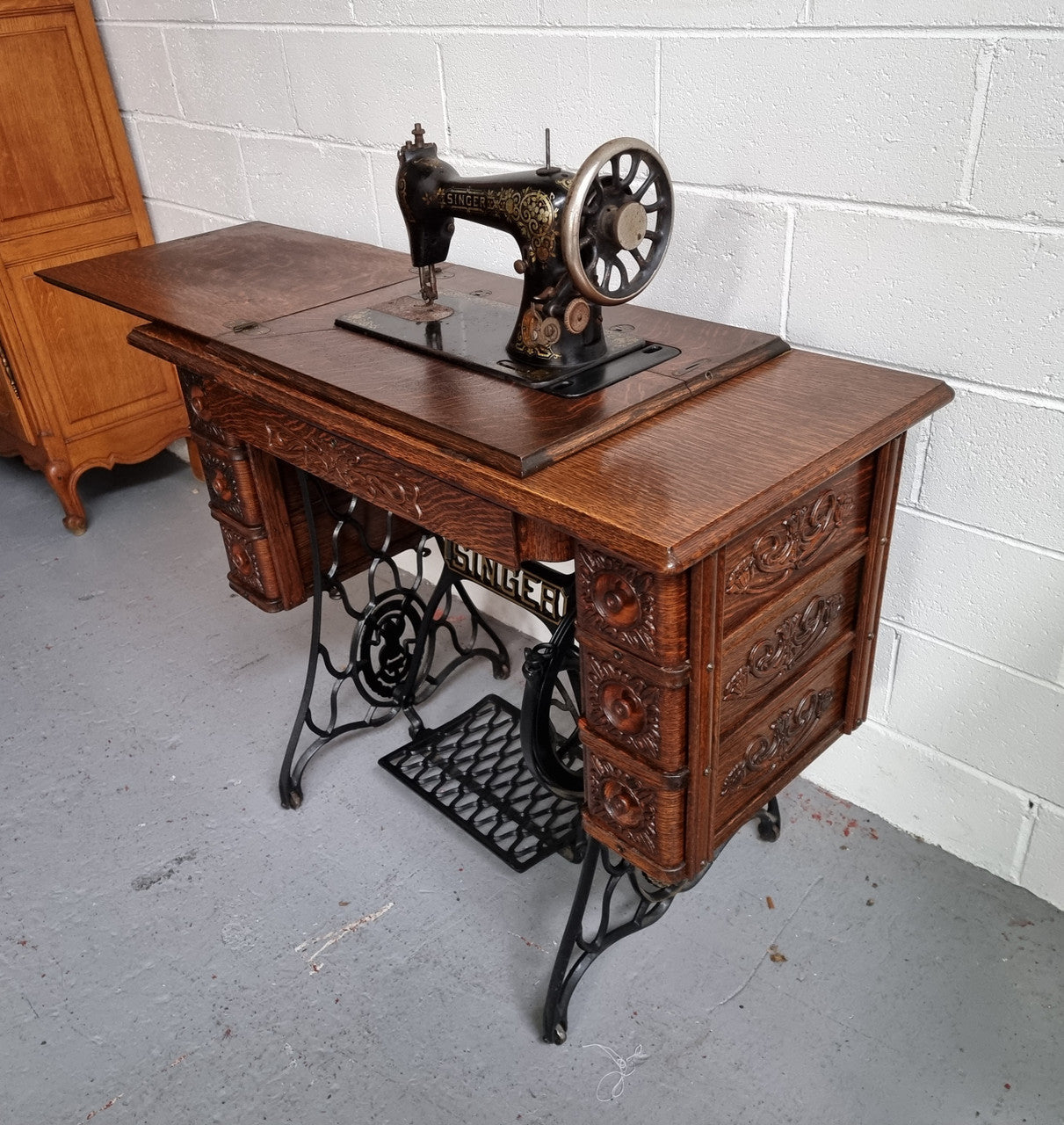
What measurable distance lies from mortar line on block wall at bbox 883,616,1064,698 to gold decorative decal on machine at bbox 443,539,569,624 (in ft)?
2.07

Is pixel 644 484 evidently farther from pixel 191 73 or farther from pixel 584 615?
pixel 191 73

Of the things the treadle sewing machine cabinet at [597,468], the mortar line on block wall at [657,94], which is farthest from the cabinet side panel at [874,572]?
the mortar line on block wall at [657,94]

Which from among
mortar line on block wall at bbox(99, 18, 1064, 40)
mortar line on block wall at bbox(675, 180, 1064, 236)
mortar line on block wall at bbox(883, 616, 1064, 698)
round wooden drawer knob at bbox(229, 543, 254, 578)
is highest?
mortar line on block wall at bbox(99, 18, 1064, 40)

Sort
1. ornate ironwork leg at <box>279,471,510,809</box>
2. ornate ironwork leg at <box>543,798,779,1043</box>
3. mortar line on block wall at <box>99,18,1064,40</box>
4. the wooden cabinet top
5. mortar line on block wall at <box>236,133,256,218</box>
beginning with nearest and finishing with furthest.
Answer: the wooden cabinet top, mortar line on block wall at <box>99,18,1064,40</box>, ornate ironwork leg at <box>543,798,779,1043</box>, ornate ironwork leg at <box>279,471,510,809</box>, mortar line on block wall at <box>236,133,256,218</box>

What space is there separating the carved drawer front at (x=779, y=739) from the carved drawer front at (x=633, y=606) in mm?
247

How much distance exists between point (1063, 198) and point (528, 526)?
2.81 feet

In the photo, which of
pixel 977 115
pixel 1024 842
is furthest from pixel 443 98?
pixel 1024 842

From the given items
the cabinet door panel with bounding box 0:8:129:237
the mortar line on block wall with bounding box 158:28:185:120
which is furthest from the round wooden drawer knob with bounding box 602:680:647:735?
the cabinet door panel with bounding box 0:8:129:237

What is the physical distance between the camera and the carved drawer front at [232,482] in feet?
5.84

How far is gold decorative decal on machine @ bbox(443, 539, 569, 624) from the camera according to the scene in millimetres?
1637

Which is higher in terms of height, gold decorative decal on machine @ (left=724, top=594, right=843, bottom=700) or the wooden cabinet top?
the wooden cabinet top

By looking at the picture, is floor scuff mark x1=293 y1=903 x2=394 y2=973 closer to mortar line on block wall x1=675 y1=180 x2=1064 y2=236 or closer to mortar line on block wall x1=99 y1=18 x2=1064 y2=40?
mortar line on block wall x1=675 y1=180 x2=1064 y2=236

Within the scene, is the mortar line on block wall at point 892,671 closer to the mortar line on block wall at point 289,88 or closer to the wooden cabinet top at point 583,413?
the wooden cabinet top at point 583,413

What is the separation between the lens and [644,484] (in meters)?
1.15
